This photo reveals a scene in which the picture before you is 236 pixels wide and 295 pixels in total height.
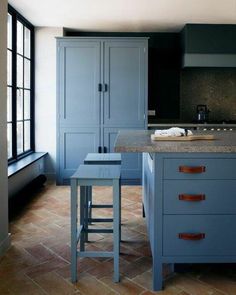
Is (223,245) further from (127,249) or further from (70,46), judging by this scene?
(70,46)

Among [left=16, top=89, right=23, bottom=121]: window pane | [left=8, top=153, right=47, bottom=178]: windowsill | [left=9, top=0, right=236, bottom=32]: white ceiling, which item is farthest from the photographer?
[left=16, top=89, right=23, bottom=121]: window pane

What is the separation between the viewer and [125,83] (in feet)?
17.3

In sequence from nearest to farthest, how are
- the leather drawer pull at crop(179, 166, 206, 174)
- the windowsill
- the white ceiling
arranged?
the leather drawer pull at crop(179, 166, 206, 174) < the windowsill < the white ceiling

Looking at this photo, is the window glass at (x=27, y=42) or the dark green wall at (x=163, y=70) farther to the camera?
the dark green wall at (x=163, y=70)

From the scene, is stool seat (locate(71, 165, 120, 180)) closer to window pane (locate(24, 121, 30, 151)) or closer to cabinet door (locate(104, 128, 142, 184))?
cabinet door (locate(104, 128, 142, 184))

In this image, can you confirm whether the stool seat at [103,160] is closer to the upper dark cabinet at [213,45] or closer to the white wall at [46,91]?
the white wall at [46,91]

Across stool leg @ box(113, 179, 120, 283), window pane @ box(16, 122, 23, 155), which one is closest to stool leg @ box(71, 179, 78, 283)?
stool leg @ box(113, 179, 120, 283)

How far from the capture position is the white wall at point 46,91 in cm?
550

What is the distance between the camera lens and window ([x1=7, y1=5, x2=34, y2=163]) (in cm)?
459

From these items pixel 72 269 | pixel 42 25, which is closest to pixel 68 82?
pixel 42 25

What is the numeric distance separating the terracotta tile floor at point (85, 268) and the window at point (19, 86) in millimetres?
1526

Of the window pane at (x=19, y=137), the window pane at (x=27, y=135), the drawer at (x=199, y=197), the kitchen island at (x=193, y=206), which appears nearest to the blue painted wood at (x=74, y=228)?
the kitchen island at (x=193, y=206)

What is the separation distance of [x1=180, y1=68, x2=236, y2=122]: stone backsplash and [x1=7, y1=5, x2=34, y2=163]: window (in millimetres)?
2521

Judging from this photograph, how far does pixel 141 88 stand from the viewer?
5281mm
